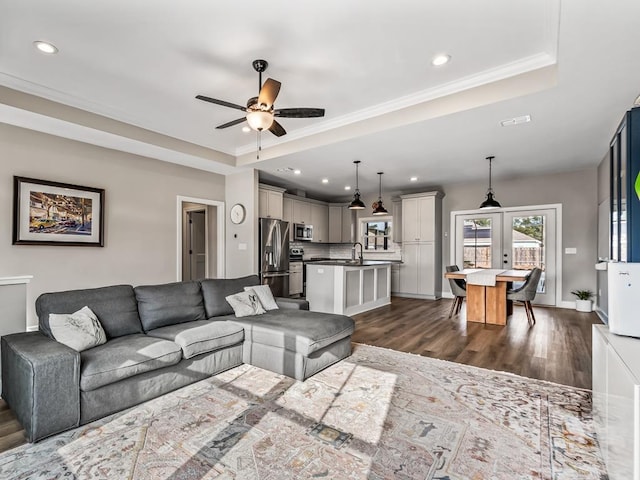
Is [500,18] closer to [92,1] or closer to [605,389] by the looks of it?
[605,389]

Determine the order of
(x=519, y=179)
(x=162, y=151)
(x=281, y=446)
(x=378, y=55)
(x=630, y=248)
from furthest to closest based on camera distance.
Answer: (x=519, y=179), (x=162, y=151), (x=378, y=55), (x=630, y=248), (x=281, y=446)

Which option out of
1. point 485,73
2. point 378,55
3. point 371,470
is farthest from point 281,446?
point 485,73

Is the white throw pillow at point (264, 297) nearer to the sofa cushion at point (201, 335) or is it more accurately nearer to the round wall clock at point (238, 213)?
the sofa cushion at point (201, 335)

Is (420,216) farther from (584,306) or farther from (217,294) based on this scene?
(217,294)

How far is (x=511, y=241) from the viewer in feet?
22.8

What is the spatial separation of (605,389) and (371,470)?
133 centimetres

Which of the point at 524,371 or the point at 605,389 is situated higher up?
the point at 605,389

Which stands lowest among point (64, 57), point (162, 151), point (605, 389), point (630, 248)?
point (605, 389)

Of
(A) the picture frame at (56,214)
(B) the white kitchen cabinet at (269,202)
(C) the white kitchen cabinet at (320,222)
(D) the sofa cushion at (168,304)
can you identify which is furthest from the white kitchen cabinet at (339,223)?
(D) the sofa cushion at (168,304)

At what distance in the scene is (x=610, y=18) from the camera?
2.09m

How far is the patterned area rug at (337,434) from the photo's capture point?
177cm

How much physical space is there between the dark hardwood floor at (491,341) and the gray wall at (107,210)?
2163mm

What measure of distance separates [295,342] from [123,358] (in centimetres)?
132

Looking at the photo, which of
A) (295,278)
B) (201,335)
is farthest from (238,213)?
(201,335)
